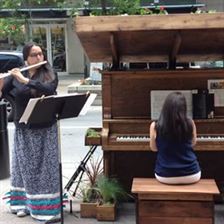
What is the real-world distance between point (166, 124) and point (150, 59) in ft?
5.84

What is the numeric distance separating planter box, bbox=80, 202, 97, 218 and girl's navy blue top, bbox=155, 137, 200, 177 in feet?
3.17

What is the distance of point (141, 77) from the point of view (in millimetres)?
5707

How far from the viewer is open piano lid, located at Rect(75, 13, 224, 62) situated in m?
4.71

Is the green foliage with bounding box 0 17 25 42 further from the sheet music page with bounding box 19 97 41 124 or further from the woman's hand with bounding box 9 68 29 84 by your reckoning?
the sheet music page with bounding box 19 97 41 124

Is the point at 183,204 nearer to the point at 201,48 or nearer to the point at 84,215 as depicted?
the point at 84,215

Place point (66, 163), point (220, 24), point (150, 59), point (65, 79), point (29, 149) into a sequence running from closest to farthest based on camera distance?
point (220, 24), point (29, 149), point (150, 59), point (66, 163), point (65, 79)

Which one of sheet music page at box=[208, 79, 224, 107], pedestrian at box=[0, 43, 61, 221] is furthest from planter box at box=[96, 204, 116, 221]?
sheet music page at box=[208, 79, 224, 107]

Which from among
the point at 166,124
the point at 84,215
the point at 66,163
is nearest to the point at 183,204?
the point at 166,124

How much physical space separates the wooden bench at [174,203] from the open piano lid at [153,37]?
4.52 ft

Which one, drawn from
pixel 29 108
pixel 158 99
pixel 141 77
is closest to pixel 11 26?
pixel 141 77

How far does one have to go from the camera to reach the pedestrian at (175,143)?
4.67 metres

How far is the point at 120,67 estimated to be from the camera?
600 centimetres

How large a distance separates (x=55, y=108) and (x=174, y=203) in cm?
138

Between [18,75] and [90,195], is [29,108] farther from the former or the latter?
[90,195]
